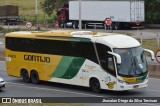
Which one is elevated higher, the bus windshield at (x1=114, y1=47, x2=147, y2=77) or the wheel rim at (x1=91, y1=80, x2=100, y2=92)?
the bus windshield at (x1=114, y1=47, x2=147, y2=77)

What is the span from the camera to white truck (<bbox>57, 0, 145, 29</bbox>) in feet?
199

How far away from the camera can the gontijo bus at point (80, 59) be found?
2228 centimetres

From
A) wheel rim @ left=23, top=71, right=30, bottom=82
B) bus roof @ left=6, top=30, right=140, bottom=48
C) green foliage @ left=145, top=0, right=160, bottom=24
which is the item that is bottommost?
wheel rim @ left=23, top=71, right=30, bottom=82

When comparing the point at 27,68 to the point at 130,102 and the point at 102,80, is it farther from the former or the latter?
the point at 130,102

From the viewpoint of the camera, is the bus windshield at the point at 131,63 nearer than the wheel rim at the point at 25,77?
Yes

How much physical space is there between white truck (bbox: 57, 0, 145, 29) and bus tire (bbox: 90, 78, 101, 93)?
37871 millimetres

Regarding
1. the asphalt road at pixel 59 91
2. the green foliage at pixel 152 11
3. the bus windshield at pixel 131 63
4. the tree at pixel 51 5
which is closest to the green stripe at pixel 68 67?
the asphalt road at pixel 59 91

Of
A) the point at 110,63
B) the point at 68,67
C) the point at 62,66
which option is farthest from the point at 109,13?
the point at 110,63

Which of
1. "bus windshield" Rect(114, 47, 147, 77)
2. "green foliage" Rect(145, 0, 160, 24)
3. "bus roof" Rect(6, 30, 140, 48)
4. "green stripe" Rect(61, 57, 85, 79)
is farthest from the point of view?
"green foliage" Rect(145, 0, 160, 24)

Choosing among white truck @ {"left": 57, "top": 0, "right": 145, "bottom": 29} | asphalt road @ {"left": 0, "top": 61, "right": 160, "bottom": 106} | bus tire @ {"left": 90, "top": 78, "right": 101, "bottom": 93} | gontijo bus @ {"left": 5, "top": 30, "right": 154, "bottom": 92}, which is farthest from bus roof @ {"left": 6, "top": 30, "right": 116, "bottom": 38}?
white truck @ {"left": 57, "top": 0, "right": 145, "bottom": 29}

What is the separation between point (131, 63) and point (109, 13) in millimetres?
→ 40478

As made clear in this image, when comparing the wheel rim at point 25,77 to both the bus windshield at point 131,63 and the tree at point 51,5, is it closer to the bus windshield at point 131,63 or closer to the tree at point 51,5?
the bus windshield at point 131,63

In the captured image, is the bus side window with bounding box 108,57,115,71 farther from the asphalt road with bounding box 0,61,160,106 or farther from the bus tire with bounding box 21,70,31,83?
the bus tire with bounding box 21,70,31,83

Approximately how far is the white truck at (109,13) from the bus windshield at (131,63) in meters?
38.1
